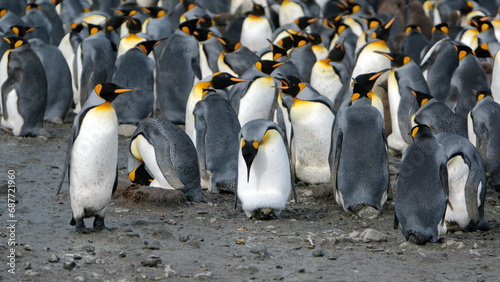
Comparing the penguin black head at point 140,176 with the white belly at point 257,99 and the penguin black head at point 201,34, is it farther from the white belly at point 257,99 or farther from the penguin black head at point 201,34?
the penguin black head at point 201,34

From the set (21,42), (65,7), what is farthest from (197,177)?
(65,7)

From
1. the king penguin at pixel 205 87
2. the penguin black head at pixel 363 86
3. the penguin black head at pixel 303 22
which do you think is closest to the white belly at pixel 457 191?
the penguin black head at pixel 363 86

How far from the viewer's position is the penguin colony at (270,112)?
19.1 feet

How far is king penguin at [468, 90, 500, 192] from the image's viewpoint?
24.2 ft

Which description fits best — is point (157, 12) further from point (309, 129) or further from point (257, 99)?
point (309, 129)

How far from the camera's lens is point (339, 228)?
244 inches

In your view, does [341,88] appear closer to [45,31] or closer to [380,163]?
[380,163]

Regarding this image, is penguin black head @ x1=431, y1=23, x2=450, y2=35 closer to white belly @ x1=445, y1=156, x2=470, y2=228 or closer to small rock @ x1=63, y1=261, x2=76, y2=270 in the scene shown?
white belly @ x1=445, y1=156, x2=470, y2=228

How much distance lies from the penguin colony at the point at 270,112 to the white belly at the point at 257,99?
0.01 m

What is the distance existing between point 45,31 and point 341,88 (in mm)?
4869

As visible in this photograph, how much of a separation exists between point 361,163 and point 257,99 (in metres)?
1.96

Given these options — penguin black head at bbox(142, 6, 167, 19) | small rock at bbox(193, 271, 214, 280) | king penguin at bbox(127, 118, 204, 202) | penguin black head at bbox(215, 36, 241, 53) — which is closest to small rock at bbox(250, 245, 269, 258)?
small rock at bbox(193, 271, 214, 280)

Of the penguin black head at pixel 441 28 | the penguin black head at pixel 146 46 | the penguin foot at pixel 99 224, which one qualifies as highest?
the penguin foot at pixel 99 224

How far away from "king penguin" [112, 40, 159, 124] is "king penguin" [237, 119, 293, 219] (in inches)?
131
